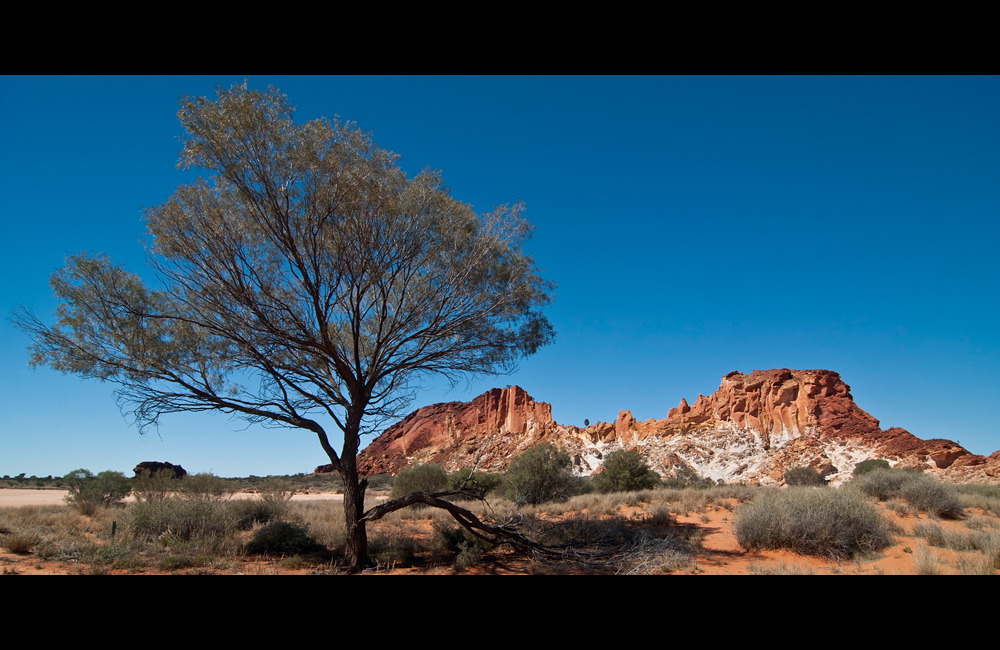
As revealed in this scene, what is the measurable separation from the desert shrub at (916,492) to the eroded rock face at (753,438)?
23.2m

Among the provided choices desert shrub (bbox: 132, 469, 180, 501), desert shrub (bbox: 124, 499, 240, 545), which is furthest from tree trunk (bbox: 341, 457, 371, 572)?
desert shrub (bbox: 132, 469, 180, 501)

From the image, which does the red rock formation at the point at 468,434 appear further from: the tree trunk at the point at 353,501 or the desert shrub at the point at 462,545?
the tree trunk at the point at 353,501

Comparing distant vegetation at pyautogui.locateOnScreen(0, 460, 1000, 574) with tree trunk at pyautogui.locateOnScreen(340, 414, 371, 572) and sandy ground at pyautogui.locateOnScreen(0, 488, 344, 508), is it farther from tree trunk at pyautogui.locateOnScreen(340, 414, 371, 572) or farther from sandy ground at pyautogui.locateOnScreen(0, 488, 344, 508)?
sandy ground at pyautogui.locateOnScreen(0, 488, 344, 508)

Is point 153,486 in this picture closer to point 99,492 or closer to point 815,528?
point 99,492

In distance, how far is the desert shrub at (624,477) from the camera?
77.2 feet

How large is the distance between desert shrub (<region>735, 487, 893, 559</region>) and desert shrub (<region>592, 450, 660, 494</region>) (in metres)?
13.6

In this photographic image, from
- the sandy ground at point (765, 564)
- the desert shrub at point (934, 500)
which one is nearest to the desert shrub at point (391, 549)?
the sandy ground at point (765, 564)

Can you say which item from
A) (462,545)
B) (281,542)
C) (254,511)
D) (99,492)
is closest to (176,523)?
(281,542)

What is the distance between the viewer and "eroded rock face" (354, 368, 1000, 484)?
4272 centimetres
